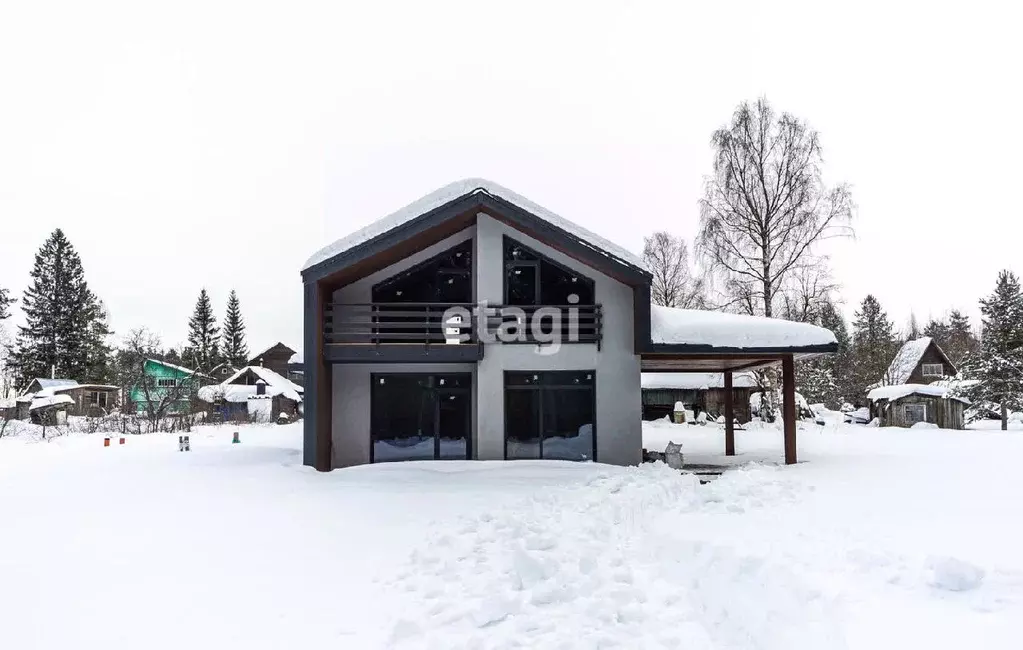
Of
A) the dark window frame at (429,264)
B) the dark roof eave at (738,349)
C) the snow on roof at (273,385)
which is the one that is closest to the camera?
the dark roof eave at (738,349)

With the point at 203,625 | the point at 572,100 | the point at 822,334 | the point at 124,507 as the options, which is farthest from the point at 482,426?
the point at 572,100

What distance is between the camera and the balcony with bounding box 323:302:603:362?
12.6 meters

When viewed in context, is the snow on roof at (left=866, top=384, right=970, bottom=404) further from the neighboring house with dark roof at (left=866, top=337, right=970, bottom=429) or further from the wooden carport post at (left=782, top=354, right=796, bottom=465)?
the wooden carport post at (left=782, top=354, right=796, bottom=465)

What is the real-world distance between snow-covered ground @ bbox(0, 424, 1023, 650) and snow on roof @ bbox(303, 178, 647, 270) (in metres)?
4.71

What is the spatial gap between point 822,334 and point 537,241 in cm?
644

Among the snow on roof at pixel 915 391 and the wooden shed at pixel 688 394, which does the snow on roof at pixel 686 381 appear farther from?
the snow on roof at pixel 915 391

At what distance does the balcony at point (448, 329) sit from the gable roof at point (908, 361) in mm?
34545

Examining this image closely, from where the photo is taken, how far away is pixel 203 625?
15.8 ft

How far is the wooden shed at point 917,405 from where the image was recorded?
87.8ft

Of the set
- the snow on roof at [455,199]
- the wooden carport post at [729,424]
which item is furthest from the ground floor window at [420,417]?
the wooden carport post at [729,424]

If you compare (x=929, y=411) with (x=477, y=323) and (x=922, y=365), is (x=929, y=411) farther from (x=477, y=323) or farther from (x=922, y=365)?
(x=477, y=323)

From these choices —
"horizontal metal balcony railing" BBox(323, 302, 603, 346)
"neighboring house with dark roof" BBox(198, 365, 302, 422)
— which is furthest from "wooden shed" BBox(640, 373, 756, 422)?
"neighboring house with dark roof" BBox(198, 365, 302, 422)

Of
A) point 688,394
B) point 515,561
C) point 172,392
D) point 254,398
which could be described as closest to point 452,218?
point 515,561

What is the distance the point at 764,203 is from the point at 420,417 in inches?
597
